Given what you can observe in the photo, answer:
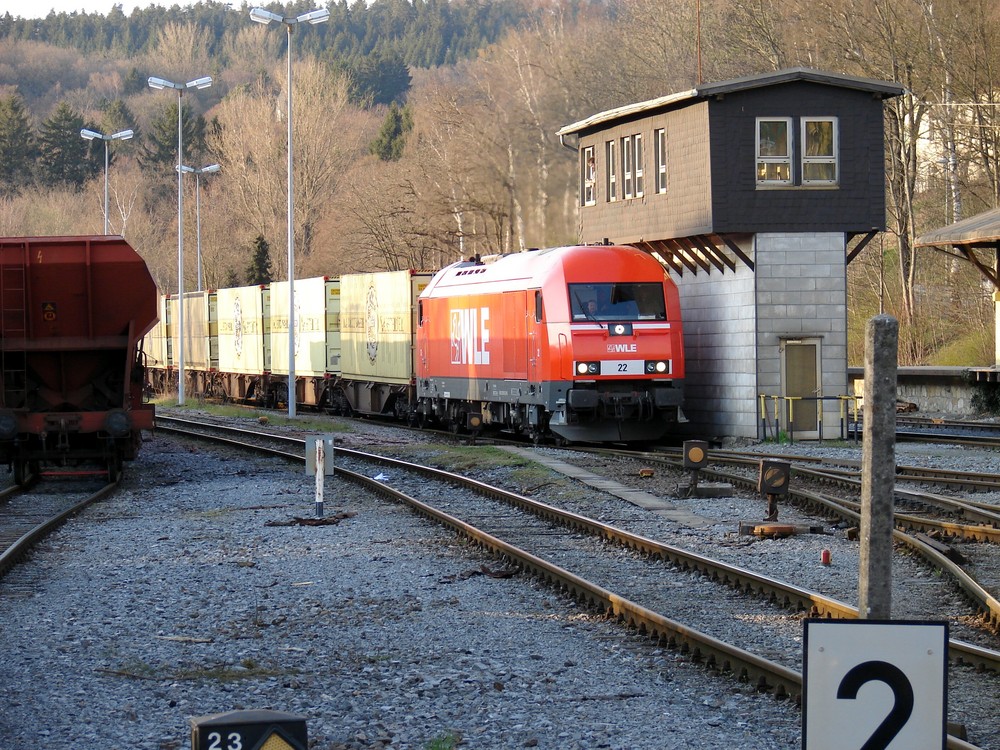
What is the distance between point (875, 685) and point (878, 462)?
2.76 feet

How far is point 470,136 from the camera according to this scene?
1736 inches

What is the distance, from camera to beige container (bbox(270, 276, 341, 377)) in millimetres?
37406

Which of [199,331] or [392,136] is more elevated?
[392,136]

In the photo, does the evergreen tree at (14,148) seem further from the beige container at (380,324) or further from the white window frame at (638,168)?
the white window frame at (638,168)

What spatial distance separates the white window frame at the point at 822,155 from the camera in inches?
1015

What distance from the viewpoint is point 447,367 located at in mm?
27875

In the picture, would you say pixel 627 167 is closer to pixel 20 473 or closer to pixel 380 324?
pixel 380 324

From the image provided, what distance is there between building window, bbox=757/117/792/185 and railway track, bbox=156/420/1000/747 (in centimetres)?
1107

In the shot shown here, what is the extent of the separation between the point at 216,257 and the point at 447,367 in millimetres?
60616

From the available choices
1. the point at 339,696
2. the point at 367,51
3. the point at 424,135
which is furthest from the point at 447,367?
the point at 367,51

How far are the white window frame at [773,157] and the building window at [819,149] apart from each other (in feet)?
0.90

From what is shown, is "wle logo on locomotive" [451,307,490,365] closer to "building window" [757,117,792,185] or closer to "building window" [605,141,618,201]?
"building window" [605,141,618,201]

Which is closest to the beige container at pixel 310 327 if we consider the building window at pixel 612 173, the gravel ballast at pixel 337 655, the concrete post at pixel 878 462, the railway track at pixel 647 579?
the building window at pixel 612 173

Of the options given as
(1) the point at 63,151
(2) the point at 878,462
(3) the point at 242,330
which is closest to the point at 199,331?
(3) the point at 242,330
